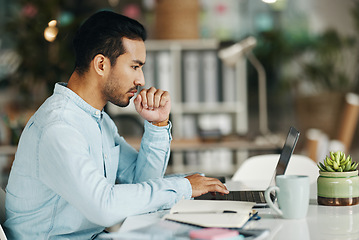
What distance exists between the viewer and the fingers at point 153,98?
5.12 feet

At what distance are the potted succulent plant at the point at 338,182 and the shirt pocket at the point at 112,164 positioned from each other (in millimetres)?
610

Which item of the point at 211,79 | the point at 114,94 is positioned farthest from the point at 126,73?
the point at 211,79

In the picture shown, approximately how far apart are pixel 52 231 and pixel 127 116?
8.62 ft

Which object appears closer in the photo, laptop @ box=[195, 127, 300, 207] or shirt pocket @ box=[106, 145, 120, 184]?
laptop @ box=[195, 127, 300, 207]

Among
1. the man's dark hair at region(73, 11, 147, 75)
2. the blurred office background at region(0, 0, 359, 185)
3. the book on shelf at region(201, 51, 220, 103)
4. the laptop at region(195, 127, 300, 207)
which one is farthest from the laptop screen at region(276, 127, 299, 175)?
the book on shelf at region(201, 51, 220, 103)

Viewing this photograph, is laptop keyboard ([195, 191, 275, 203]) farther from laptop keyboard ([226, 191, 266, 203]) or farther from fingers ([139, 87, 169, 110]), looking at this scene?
fingers ([139, 87, 169, 110])

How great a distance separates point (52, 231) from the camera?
4.31 feet

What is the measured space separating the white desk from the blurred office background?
1611 mm

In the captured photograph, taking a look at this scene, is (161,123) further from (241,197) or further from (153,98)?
(241,197)

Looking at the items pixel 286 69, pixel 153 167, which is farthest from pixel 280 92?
pixel 153 167

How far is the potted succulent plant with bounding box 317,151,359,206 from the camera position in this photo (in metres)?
1.26

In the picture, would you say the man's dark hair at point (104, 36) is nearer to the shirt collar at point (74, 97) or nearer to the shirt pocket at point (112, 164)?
the shirt collar at point (74, 97)

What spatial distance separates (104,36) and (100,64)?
8cm

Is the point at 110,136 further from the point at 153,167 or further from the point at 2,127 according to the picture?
the point at 2,127
